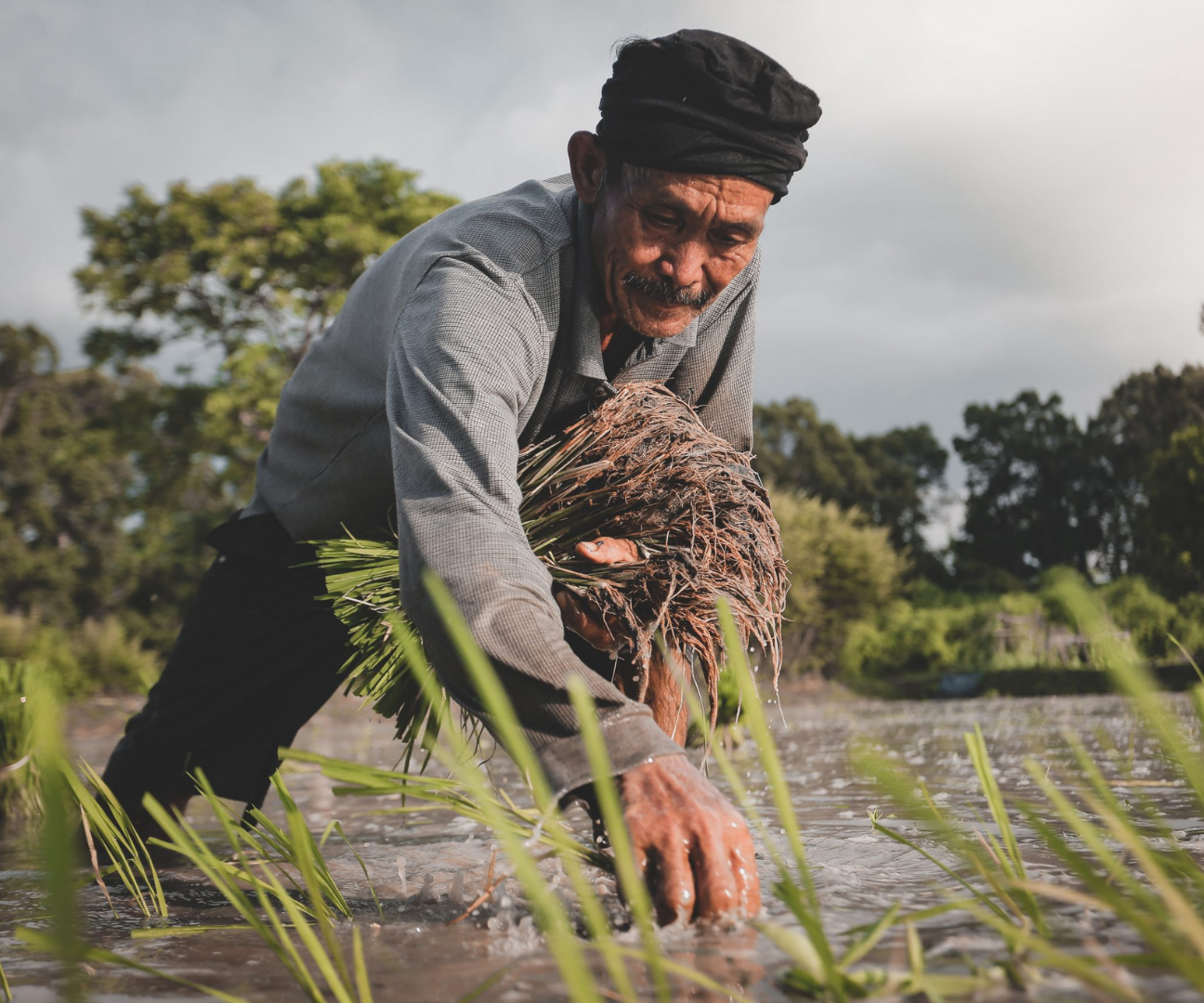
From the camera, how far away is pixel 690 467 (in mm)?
2178

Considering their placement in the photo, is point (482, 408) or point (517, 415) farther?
point (517, 415)

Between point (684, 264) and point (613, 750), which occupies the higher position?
point (684, 264)

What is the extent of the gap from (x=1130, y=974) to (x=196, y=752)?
7.50 feet

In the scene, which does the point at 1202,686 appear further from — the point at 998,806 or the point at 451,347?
the point at 451,347

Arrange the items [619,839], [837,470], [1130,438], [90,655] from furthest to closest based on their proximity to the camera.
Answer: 1. [837,470]
2. [1130,438]
3. [90,655]
4. [619,839]

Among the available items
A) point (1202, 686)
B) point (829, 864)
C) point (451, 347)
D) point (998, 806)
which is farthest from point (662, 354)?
point (1202, 686)

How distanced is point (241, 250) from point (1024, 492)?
38630 millimetres

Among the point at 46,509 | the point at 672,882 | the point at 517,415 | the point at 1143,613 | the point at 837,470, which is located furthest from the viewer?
the point at 837,470

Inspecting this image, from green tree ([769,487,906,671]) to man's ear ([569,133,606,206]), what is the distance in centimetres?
1730

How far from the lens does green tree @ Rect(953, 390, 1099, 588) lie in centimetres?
4256

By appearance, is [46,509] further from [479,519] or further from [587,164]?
[479,519]

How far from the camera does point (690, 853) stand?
1209 millimetres

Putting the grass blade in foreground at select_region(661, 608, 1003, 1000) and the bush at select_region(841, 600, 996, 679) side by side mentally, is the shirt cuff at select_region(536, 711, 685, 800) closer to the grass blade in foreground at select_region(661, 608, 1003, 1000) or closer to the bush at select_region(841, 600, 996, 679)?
the grass blade in foreground at select_region(661, 608, 1003, 1000)

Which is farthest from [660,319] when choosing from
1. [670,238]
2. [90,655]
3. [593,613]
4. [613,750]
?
[90,655]
